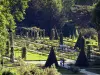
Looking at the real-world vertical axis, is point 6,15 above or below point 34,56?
above

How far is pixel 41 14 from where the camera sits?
9619cm

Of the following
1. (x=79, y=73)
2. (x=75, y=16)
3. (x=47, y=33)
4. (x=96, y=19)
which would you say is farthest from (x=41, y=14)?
(x=79, y=73)

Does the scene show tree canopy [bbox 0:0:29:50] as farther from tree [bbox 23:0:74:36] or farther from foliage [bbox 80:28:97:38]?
tree [bbox 23:0:74:36]

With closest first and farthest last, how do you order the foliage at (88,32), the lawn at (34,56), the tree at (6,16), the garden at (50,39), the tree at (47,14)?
the tree at (6,16)
the garden at (50,39)
the lawn at (34,56)
the foliage at (88,32)
the tree at (47,14)

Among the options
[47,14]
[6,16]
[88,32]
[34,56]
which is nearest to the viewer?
[6,16]

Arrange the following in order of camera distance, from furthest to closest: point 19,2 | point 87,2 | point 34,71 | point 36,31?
point 87,2, point 36,31, point 19,2, point 34,71

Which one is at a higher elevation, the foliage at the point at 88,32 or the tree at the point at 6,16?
the tree at the point at 6,16

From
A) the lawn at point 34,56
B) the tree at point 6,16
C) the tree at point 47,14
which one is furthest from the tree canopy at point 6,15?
the tree at point 47,14

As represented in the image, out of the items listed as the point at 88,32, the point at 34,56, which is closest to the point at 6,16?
the point at 34,56

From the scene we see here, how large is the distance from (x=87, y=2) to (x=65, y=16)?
745cm

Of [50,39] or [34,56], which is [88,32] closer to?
[50,39]

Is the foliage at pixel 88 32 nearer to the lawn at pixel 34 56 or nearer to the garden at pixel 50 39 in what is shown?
the garden at pixel 50 39

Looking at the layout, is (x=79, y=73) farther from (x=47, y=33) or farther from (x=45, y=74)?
(x=47, y=33)

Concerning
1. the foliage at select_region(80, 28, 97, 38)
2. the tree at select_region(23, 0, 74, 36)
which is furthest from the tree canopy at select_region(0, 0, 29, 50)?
the tree at select_region(23, 0, 74, 36)
